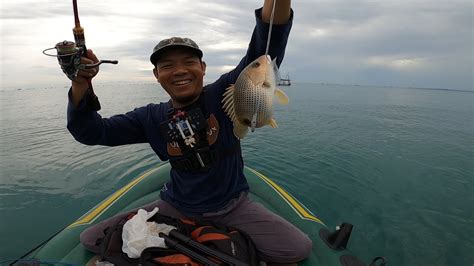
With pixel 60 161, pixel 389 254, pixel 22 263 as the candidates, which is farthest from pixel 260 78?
pixel 60 161

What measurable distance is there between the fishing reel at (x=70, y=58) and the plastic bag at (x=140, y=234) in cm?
161

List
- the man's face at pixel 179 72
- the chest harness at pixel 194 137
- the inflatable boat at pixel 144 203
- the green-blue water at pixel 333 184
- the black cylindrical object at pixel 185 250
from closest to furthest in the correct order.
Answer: the black cylindrical object at pixel 185 250 → the man's face at pixel 179 72 → the chest harness at pixel 194 137 → the inflatable boat at pixel 144 203 → the green-blue water at pixel 333 184

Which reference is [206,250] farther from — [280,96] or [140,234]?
[280,96]

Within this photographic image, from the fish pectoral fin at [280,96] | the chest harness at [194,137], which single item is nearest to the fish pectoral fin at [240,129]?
the fish pectoral fin at [280,96]

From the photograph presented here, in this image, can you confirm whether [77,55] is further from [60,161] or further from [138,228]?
[60,161]

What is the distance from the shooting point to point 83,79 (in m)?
2.63

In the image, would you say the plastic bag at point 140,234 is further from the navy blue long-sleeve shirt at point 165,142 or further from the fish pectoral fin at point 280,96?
the fish pectoral fin at point 280,96

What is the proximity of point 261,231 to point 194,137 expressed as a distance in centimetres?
131

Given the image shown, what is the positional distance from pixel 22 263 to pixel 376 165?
10804 mm

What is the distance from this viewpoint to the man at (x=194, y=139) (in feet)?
9.27

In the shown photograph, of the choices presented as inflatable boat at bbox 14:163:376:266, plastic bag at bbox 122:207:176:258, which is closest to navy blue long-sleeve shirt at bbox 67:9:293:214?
plastic bag at bbox 122:207:176:258

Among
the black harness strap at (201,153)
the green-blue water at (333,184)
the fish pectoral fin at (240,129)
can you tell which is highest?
the fish pectoral fin at (240,129)

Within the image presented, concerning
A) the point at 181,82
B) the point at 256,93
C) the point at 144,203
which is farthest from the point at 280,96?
the point at 144,203

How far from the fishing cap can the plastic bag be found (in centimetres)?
176
